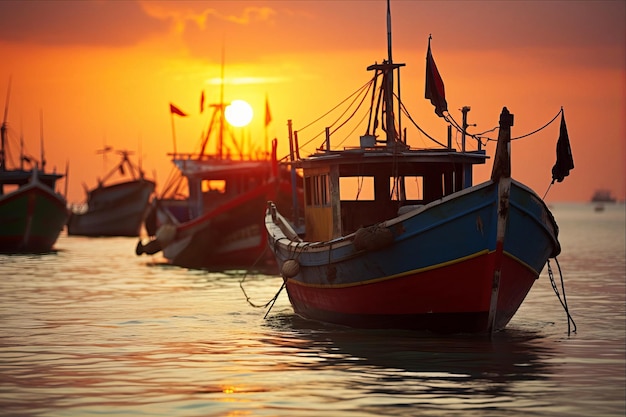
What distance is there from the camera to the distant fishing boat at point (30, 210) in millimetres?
54156

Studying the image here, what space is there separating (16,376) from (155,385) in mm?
2290

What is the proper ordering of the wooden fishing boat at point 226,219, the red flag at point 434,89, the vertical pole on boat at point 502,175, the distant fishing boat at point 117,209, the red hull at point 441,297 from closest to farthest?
the vertical pole on boat at point 502,175 → the red hull at point 441,297 → the red flag at point 434,89 → the wooden fishing boat at point 226,219 → the distant fishing boat at point 117,209

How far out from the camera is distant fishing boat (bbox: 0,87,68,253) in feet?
178

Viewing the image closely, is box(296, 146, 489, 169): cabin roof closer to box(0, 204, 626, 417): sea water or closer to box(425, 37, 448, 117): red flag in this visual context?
box(425, 37, 448, 117): red flag

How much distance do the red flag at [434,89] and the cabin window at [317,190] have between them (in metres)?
2.53

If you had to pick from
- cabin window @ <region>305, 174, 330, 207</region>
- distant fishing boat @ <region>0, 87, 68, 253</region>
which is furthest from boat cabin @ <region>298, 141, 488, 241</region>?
distant fishing boat @ <region>0, 87, 68, 253</region>

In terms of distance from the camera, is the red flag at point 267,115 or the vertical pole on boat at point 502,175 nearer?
the vertical pole on boat at point 502,175

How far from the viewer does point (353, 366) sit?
15.6 metres

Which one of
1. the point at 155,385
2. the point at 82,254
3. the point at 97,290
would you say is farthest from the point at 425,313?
the point at 82,254

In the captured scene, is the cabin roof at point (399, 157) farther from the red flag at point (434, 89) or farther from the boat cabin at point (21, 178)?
the boat cabin at point (21, 178)

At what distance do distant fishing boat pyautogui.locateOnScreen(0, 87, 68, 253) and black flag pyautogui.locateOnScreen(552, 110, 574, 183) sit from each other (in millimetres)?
39933

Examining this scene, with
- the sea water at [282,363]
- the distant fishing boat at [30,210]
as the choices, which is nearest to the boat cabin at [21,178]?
the distant fishing boat at [30,210]

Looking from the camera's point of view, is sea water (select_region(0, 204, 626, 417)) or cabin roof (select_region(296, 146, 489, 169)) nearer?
sea water (select_region(0, 204, 626, 417))

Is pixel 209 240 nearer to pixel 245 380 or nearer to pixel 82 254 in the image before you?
pixel 82 254
